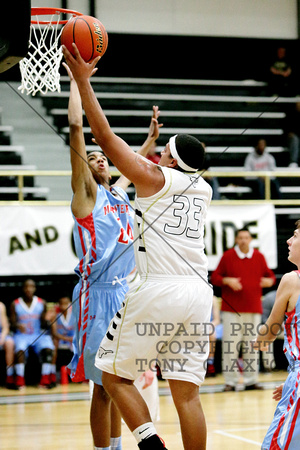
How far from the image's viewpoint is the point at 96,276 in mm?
4746

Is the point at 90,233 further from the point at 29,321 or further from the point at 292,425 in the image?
the point at 29,321

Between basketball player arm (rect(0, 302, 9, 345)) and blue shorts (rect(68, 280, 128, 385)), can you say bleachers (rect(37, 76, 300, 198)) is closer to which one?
basketball player arm (rect(0, 302, 9, 345))

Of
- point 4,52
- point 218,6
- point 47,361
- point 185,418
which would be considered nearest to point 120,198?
point 4,52

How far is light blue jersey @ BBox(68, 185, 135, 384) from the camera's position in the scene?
4703 millimetres

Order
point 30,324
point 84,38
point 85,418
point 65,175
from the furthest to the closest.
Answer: point 65,175 < point 30,324 < point 85,418 < point 84,38

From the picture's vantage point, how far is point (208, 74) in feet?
50.2

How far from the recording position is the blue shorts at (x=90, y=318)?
468 cm

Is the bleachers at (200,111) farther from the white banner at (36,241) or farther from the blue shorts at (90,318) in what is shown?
the blue shorts at (90,318)

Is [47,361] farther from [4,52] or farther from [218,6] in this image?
[218,6]

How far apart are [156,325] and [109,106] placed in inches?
438

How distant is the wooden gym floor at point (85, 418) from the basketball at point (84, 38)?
121 inches

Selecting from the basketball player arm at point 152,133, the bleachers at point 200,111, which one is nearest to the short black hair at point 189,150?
the basketball player arm at point 152,133

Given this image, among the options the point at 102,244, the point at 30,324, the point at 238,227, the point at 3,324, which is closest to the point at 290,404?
the point at 102,244

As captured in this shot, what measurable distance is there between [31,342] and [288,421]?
633 cm
